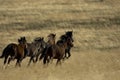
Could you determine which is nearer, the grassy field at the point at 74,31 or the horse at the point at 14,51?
the horse at the point at 14,51

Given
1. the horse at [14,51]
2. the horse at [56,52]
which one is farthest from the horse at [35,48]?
the horse at [56,52]

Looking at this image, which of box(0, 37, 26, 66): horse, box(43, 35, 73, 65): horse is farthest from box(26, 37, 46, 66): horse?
box(43, 35, 73, 65): horse

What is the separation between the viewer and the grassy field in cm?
1880

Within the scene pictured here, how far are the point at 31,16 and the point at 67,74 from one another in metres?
11.5

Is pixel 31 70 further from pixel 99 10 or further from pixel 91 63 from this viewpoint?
pixel 99 10

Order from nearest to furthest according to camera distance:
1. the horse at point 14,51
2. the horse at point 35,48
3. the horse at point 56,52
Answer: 1. the horse at point 14,51
2. the horse at point 56,52
3. the horse at point 35,48

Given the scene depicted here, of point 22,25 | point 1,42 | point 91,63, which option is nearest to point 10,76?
point 91,63

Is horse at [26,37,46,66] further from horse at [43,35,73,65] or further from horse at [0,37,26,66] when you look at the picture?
horse at [43,35,73,65]

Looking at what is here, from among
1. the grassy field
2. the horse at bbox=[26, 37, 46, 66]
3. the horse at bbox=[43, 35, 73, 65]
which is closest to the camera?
the grassy field

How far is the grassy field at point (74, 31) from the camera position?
18797mm

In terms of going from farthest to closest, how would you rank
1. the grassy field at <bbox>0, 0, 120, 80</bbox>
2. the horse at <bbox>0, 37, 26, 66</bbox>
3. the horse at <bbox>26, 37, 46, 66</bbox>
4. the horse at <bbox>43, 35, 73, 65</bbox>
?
the horse at <bbox>26, 37, 46, 66</bbox>
the horse at <bbox>43, 35, 73, 65</bbox>
the grassy field at <bbox>0, 0, 120, 80</bbox>
the horse at <bbox>0, 37, 26, 66</bbox>

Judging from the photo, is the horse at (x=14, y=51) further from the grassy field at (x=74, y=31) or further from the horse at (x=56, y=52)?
the horse at (x=56, y=52)

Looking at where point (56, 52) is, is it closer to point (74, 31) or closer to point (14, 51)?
point (14, 51)

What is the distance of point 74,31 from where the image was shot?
2681 cm
